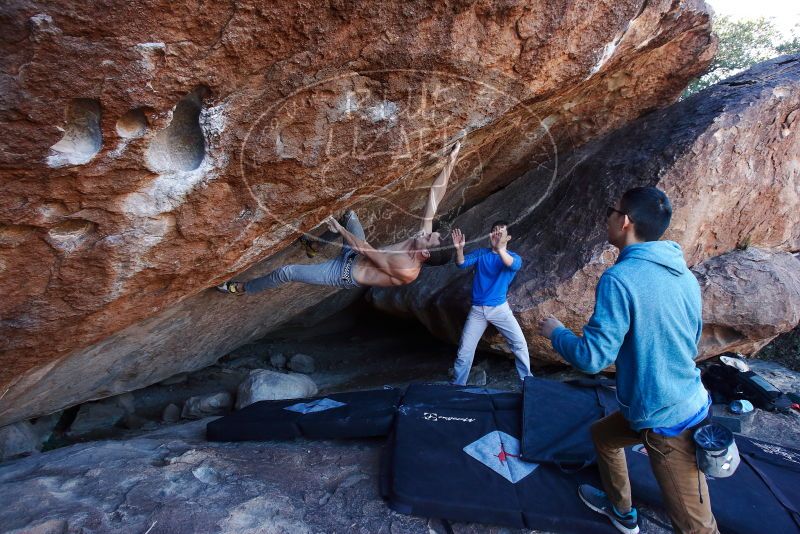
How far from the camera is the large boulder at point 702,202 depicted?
441cm

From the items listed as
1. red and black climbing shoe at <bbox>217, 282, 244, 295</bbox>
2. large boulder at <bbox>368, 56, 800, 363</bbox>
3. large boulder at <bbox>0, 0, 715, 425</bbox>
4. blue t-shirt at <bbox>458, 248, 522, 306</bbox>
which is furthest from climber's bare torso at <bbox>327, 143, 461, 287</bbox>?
large boulder at <bbox>368, 56, 800, 363</bbox>

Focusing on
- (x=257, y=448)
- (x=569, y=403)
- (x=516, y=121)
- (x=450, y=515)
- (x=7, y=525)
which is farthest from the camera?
(x=516, y=121)

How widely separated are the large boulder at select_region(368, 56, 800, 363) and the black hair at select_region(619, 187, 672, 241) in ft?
8.09

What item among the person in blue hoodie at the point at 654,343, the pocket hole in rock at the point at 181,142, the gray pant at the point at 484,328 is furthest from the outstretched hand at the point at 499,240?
the pocket hole in rock at the point at 181,142

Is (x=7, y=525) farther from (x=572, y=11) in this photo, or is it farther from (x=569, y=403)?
(x=572, y=11)

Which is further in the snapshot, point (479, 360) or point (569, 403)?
point (479, 360)

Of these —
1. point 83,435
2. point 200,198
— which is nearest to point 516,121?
point 200,198

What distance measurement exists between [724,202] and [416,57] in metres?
3.45

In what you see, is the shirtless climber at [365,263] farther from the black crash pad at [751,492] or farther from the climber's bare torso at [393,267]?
the black crash pad at [751,492]

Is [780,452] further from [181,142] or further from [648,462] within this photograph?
[181,142]

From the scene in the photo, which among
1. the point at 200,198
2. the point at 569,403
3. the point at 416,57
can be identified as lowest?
the point at 569,403

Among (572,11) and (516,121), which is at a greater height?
(572,11)

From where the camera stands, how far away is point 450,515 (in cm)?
262

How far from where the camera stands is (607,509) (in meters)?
2.61
